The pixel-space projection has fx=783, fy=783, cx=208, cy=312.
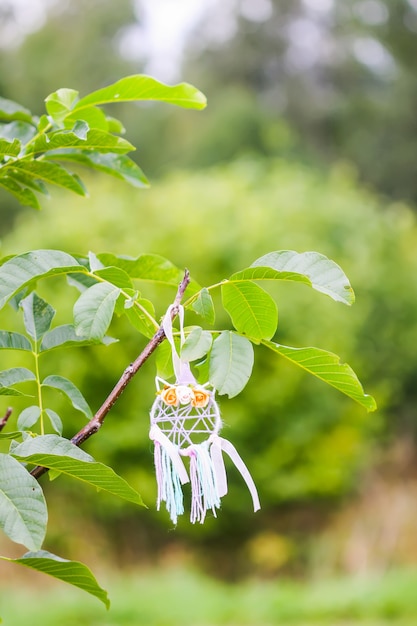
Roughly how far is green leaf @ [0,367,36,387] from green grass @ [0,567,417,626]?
13.5 feet

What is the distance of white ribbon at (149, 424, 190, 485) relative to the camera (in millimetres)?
744

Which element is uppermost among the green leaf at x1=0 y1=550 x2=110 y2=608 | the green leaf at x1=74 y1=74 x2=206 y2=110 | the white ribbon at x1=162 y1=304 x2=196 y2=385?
the green leaf at x1=74 y1=74 x2=206 y2=110

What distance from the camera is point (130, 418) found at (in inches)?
217

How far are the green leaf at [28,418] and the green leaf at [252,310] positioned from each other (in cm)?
32

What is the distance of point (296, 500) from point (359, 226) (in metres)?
3.20

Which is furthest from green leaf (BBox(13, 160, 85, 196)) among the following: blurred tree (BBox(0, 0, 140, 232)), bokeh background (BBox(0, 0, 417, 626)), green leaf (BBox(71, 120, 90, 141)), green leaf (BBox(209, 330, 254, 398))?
blurred tree (BBox(0, 0, 140, 232))

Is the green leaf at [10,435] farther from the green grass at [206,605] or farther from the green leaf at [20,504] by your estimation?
the green grass at [206,605]

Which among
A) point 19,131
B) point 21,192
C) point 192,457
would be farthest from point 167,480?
point 19,131

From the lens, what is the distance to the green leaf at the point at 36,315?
102 centimetres

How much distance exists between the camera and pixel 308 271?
2.64 ft

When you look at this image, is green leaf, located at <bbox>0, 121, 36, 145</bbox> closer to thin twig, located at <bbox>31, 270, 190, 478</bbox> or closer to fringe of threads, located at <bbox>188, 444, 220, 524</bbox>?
thin twig, located at <bbox>31, 270, 190, 478</bbox>

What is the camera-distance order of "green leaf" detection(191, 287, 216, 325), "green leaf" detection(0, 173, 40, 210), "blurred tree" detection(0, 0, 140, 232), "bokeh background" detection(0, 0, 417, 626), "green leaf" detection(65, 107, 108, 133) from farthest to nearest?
1. "blurred tree" detection(0, 0, 140, 232)
2. "bokeh background" detection(0, 0, 417, 626)
3. "green leaf" detection(0, 173, 40, 210)
4. "green leaf" detection(65, 107, 108, 133)
5. "green leaf" detection(191, 287, 216, 325)

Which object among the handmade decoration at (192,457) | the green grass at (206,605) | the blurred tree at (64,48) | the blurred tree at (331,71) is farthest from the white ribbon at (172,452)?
the blurred tree at (331,71)

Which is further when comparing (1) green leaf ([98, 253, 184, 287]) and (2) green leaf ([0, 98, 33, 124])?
(2) green leaf ([0, 98, 33, 124])
